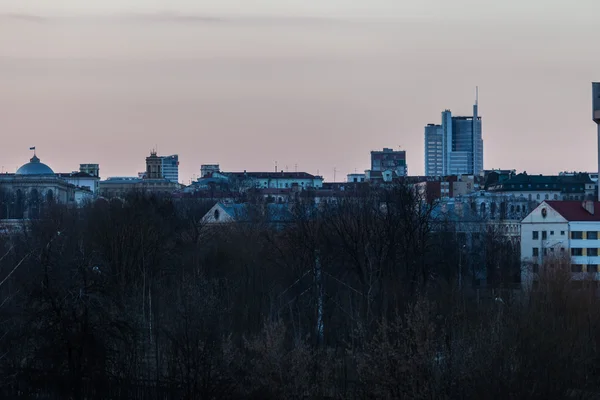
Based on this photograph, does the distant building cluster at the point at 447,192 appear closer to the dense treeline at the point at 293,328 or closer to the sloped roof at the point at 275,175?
the sloped roof at the point at 275,175

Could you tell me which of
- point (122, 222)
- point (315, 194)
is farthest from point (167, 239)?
point (315, 194)

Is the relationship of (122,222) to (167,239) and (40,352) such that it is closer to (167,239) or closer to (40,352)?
(167,239)

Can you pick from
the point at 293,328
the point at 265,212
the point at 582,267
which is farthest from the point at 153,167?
the point at 293,328

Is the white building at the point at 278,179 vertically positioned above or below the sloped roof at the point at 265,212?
above

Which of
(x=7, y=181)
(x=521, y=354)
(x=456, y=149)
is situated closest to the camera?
(x=521, y=354)

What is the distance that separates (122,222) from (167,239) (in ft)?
9.46

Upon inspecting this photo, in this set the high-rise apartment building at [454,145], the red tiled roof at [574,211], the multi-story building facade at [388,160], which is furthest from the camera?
the high-rise apartment building at [454,145]

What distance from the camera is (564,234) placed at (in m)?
55.5

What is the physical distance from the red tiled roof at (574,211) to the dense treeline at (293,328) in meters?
13.0

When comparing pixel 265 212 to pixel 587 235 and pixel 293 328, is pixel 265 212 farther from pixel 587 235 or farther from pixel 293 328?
pixel 293 328

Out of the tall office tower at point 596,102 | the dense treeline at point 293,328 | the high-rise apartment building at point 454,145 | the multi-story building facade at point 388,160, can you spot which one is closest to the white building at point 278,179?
the multi-story building facade at point 388,160

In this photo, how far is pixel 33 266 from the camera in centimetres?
3906

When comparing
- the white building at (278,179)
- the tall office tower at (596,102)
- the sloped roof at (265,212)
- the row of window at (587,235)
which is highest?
the tall office tower at (596,102)

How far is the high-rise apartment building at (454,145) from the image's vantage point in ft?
610
